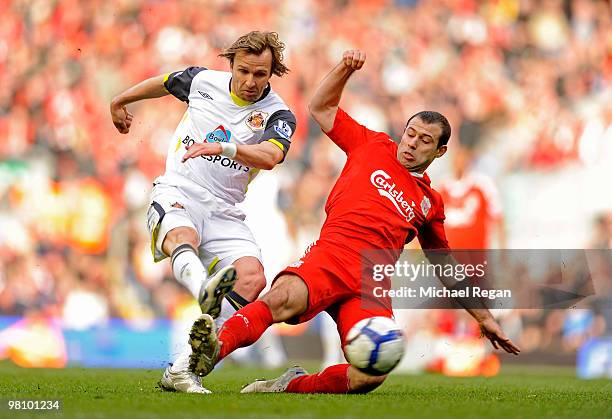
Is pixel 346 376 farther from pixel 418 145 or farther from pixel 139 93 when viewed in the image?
pixel 139 93

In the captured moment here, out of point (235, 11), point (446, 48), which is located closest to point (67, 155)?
point (235, 11)

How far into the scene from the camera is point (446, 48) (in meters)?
15.6

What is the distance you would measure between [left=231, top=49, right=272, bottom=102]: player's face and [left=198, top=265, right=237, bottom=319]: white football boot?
1622 millimetres

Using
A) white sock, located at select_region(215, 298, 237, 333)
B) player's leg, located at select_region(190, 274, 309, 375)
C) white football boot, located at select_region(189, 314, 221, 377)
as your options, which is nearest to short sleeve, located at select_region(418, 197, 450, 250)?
player's leg, located at select_region(190, 274, 309, 375)

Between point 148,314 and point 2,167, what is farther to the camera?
point 2,167

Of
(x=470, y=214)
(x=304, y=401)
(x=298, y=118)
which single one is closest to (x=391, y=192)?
(x=304, y=401)

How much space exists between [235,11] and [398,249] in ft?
33.9

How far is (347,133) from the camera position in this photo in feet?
22.9

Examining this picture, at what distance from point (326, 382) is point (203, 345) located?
1.09 m

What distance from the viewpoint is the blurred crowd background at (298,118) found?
14.0 m

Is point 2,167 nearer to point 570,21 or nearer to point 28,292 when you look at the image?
point 28,292

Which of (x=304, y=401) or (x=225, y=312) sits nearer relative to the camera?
(x=304, y=401)

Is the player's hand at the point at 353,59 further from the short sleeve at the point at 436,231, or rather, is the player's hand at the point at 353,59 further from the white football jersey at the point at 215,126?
the short sleeve at the point at 436,231

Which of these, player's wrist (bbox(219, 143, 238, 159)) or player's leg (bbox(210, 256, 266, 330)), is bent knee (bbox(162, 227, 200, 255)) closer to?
player's leg (bbox(210, 256, 266, 330))
